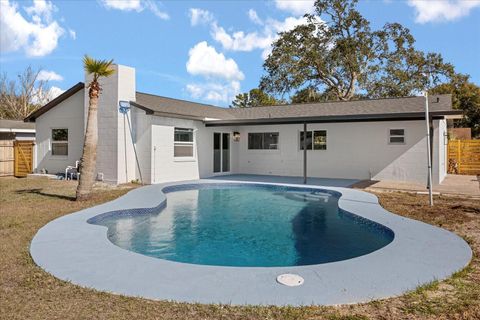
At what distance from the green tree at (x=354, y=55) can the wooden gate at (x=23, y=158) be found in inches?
807

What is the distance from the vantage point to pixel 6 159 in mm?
18250

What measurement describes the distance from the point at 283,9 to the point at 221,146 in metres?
10.7

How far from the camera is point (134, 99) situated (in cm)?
1505

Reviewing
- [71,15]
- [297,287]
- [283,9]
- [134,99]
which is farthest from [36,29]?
[297,287]

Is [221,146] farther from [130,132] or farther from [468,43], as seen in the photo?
[468,43]

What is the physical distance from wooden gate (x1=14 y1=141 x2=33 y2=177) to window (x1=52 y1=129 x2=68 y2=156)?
4.96 ft

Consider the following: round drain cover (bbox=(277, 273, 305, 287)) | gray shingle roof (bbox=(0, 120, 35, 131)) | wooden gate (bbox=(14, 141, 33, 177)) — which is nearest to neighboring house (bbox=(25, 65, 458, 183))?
wooden gate (bbox=(14, 141, 33, 177))

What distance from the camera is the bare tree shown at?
39125 mm

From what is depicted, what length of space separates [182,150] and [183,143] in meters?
0.32

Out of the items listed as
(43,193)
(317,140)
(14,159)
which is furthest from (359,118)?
(14,159)

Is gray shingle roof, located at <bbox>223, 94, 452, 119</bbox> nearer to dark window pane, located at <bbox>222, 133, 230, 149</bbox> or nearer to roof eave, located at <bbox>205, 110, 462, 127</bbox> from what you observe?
roof eave, located at <bbox>205, 110, 462, 127</bbox>

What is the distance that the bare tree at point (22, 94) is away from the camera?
1540 inches

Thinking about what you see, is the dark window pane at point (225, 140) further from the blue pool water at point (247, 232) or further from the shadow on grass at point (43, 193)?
the shadow on grass at point (43, 193)

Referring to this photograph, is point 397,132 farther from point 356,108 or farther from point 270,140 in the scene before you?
point 270,140
